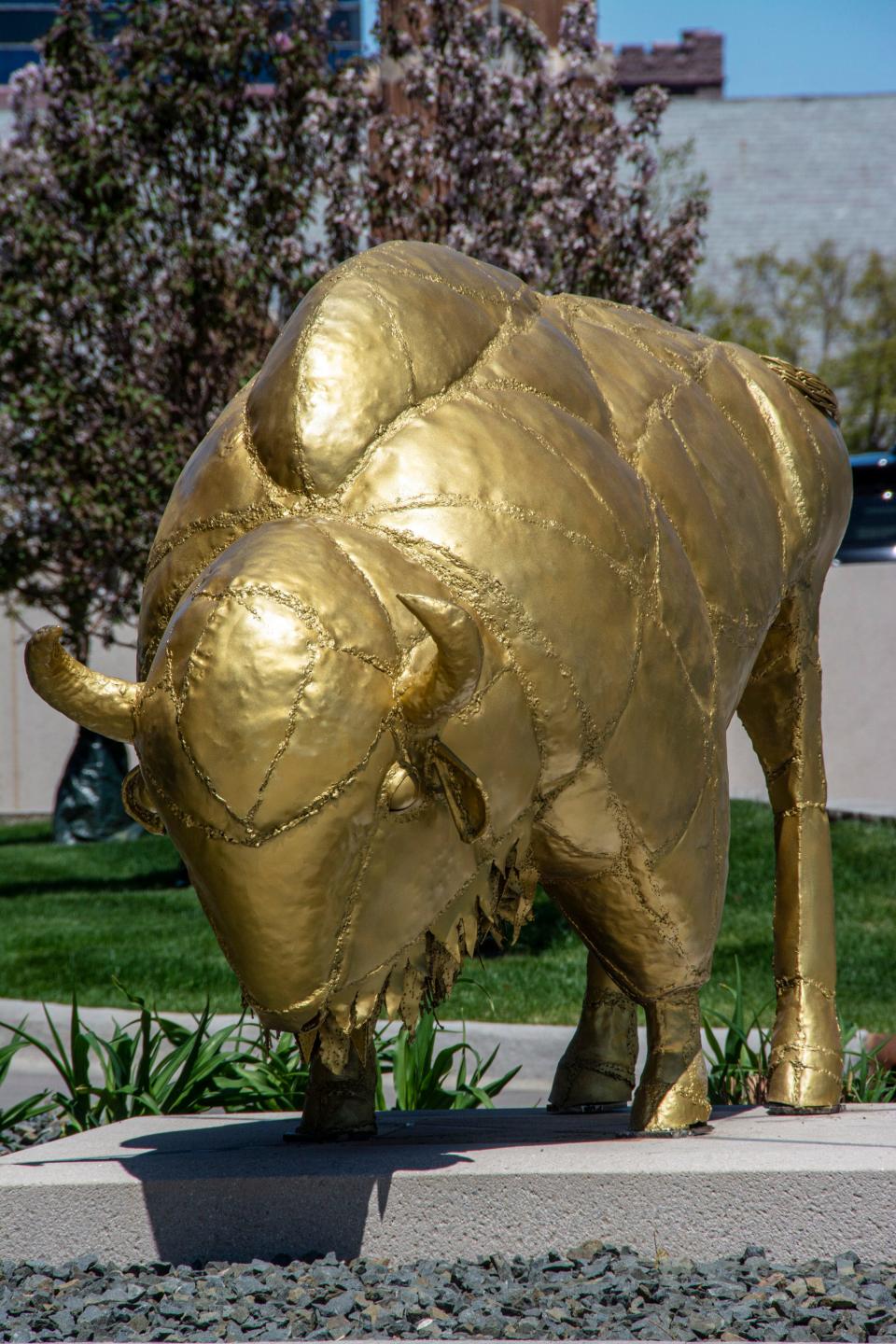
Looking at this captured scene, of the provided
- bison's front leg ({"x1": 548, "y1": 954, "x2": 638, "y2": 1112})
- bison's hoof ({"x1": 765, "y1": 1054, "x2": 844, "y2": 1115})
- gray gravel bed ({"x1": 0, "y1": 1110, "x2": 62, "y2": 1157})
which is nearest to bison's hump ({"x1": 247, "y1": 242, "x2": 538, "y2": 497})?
bison's front leg ({"x1": 548, "y1": 954, "x2": 638, "y2": 1112})

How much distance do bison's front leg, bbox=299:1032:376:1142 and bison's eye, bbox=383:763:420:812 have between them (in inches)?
55.8

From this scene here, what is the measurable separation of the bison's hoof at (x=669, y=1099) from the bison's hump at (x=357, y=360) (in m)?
1.80

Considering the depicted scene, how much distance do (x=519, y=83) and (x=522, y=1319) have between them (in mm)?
8991

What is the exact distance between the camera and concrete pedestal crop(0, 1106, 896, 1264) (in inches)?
136

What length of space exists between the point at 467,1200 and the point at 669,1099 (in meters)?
0.73

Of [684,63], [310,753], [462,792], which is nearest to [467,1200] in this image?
[462,792]

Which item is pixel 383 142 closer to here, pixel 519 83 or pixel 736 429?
pixel 519 83

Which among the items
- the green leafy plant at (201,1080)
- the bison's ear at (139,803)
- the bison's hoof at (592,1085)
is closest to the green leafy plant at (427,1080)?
the green leafy plant at (201,1080)

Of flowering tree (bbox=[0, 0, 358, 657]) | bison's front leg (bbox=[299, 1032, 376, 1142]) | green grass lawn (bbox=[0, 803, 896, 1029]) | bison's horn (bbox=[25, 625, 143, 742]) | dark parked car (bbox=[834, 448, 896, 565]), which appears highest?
flowering tree (bbox=[0, 0, 358, 657])

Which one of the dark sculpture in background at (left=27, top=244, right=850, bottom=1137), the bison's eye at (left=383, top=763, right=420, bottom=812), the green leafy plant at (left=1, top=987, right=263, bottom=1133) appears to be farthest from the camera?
the green leafy plant at (left=1, top=987, right=263, bottom=1133)

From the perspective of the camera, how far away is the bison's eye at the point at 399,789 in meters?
2.90

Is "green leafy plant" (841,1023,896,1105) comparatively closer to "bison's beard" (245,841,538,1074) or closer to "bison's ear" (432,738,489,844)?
"bison's beard" (245,841,538,1074)

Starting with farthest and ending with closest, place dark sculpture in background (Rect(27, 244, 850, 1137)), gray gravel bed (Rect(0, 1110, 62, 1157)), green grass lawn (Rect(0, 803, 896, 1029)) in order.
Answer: green grass lawn (Rect(0, 803, 896, 1029)), gray gravel bed (Rect(0, 1110, 62, 1157)), dark sculpture in background (Rect(27, 244, 850, 1137))

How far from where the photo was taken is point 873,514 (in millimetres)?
15898
